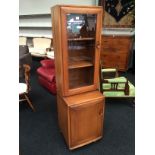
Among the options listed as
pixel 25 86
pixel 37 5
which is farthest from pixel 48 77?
pixel 37 5

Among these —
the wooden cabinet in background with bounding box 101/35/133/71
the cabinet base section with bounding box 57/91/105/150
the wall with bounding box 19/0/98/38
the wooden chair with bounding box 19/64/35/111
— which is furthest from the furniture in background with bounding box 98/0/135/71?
the cabinet base section with bounding box 57/91/105/150

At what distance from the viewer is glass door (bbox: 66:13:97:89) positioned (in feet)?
6.42

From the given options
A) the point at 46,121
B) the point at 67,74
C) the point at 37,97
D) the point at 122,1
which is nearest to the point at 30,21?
the point at 122,1

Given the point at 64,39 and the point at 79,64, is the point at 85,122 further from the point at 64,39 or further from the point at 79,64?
the point at 64,39

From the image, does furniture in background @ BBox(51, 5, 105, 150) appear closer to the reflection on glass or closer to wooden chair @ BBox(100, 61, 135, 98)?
the reflection on glass

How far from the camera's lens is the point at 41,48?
5723 mm

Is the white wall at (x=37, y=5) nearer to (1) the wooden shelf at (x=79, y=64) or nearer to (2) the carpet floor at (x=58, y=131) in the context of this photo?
(2) the carpet floor at (x=58, y=131)

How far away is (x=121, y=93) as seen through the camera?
10.1ft

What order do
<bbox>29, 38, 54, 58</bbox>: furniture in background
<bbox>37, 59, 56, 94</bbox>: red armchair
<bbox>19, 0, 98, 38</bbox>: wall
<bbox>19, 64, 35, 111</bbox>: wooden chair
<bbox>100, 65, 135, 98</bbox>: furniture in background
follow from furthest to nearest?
<bbox>19, 0, 98, 38</bbox>: wall < <bbox>29, 38, 54, 58</bbox>: furniture in background < <bbox>37, 59, 56, 94</bbox>: red armchair < <bbox>100, 65, 135, 98</bbox>: furniture in background < <bbox>19, 64, 35, 111</bbox>: wooden chair

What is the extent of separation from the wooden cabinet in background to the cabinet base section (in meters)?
2.63

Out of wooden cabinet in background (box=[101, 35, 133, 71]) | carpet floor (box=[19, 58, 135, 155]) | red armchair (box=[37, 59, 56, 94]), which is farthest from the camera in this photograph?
wooden cabinet in background (box=[101, 35, 133, 71])

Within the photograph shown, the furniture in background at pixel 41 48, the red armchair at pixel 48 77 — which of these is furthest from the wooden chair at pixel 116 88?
the furniture in background at pixel 41 48
